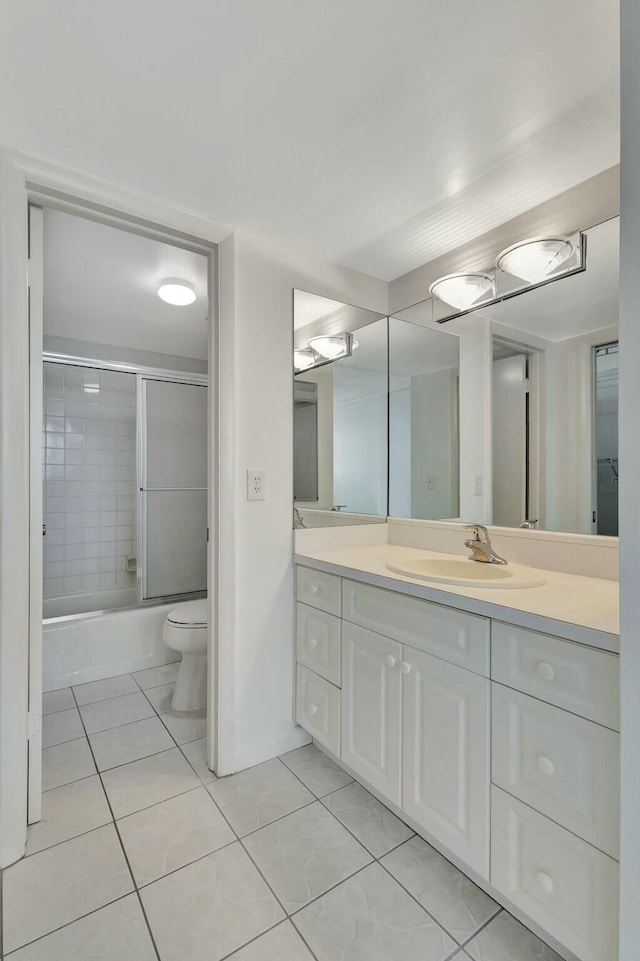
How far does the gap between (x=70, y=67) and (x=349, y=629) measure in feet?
5.87

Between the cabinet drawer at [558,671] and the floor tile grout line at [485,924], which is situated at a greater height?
the cabinet drawer at [558,671]

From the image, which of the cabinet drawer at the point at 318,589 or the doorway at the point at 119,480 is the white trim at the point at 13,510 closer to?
the cabinet drawer at the point at 318,589

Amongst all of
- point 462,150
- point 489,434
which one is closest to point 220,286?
point 462,150

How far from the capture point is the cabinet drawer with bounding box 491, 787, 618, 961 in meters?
0.94

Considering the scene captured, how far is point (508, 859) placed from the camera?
1112 mm

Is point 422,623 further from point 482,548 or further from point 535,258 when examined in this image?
point 535,258

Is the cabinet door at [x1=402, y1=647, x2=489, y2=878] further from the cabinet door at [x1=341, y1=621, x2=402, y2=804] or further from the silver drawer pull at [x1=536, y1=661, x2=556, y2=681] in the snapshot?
the silver drawer pull at [x1=536, y1=661, x2=556, y2=681]

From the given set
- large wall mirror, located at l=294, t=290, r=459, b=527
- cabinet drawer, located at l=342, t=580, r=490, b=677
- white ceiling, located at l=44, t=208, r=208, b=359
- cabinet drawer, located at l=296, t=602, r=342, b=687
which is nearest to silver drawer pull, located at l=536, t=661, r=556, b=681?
cabinet drawer, located at l=342, t=580, r=490, b=677

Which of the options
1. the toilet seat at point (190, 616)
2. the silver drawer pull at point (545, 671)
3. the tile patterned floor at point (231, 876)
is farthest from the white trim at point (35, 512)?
the silver drawer pull at point (545, 671)

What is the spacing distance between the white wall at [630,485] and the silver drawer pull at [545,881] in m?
0.20

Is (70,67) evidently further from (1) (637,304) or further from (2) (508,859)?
(2) (508,859)

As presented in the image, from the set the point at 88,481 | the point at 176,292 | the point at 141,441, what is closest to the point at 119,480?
the point at 88,481

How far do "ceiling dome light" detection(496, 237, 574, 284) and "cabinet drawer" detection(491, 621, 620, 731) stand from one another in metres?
1.28

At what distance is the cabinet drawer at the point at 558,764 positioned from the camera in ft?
3.07
